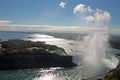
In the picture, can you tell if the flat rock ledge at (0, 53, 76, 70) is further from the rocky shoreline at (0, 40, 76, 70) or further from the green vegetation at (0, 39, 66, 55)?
the green vegetation at (0, 39, 66, 55)

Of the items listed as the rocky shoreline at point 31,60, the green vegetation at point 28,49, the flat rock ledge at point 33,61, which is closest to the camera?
the flat rock ledge at point 33,61

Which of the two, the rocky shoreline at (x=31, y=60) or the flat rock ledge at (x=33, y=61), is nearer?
the flat rock ledge at (x=33, y=61)

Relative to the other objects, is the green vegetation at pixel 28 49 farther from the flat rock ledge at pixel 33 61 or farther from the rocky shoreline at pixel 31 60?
the flat rock ledge at pixel 33 61

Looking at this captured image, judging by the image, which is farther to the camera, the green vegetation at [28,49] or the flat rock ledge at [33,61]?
the green vegetation at [28,49]

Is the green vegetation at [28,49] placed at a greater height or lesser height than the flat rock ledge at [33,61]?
greater

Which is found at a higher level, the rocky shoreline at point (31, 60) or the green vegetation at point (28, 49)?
the green vegetation at point (28, 49)

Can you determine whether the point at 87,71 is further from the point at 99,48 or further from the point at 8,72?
the point at 99,48

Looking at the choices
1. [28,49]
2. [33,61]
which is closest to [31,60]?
[33,61]

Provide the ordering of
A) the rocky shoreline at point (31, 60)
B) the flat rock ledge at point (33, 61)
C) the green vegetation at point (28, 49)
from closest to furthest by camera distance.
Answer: the flat rock ledge at point (33, 61) → the rocky shoreline at point (31, 60) → the green vegetation at point (28, 49)

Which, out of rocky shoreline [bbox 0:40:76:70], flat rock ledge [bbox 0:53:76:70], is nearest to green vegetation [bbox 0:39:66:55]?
rocky shoreline [bbox 0:40:76:70]

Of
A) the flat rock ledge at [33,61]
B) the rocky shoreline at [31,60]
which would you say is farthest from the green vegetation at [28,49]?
the flat rock ledge at [33,61]

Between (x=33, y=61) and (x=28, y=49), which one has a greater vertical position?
(x=28, y=49)

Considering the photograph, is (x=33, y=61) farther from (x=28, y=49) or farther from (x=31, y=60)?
(x=28, y=49)
